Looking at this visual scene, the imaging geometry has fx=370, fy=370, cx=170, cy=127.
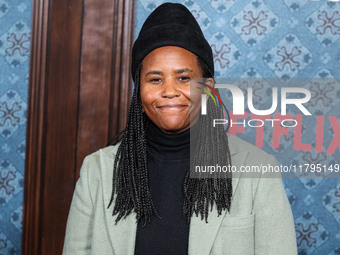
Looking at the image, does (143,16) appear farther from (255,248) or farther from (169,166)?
(255,248)

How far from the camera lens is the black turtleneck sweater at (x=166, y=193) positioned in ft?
4.27

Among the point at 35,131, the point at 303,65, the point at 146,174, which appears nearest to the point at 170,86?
the point at 146,174

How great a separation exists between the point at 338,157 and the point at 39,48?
5.38 ft

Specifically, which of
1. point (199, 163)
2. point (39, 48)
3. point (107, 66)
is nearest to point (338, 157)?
point (199, 163)

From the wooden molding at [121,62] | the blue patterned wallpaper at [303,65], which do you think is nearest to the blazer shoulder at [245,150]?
the blue patterned wallpaper at [303,65]

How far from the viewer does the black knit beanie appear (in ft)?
4.19

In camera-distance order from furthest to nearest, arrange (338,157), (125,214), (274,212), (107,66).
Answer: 1. (107,66)
2. (338,157)
3. (125,214)
4. (274,212)

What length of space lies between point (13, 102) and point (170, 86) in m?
1.14

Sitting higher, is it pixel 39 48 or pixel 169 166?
pixel 39 48

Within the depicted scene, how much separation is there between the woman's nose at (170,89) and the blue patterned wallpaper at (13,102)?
1.08m

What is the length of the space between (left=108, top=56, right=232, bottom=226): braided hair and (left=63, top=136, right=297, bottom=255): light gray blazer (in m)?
0.03

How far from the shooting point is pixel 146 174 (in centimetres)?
140

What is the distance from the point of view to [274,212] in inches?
49.6

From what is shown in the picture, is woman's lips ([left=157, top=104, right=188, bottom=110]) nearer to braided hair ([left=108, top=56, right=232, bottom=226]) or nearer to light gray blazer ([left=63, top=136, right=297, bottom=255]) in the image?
braided hair ([left=108, top=56, right=232, bottom=226])
